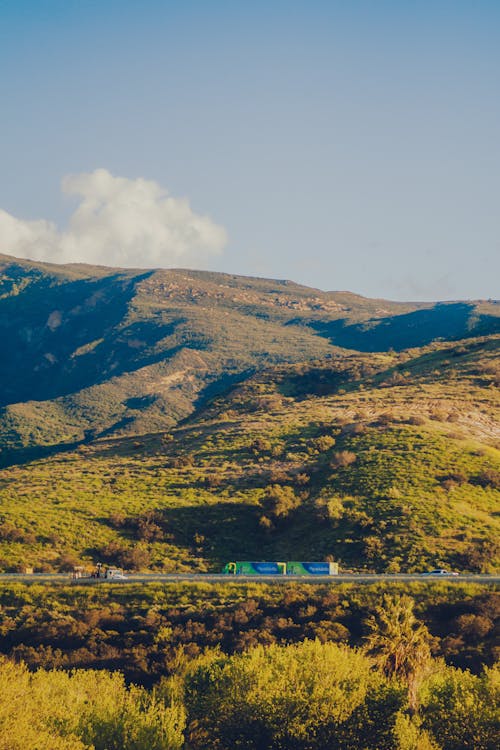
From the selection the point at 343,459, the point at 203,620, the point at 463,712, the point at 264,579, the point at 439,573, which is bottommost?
the point at 203,620

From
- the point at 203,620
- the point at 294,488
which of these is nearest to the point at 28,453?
the point at 294,488

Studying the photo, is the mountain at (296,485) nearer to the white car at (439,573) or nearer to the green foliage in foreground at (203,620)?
the white car at (439,573)

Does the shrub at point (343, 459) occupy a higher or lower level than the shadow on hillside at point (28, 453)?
higher

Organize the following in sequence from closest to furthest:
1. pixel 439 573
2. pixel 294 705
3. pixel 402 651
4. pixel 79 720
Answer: pixel 79 720 → pixel 294 705 → pixel 402 651 → pixel 439 573

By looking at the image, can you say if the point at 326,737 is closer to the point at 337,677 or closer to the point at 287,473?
the point at 337,677

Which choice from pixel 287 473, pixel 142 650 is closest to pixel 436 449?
pixel 287 473

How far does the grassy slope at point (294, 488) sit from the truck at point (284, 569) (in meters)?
5.56

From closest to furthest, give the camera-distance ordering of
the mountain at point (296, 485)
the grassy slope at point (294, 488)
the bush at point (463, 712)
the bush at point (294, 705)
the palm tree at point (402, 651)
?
1. the bush at point (463, 712)
2. the bush at point (294, 705)
3. the palm tree at point (402, 651)
4. the mountain at point (296, 485)
5. the grassy slope at point (294, 488)

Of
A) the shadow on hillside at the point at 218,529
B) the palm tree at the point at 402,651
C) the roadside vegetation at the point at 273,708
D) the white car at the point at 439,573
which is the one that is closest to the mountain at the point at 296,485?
the shadow on hillside at the point at 218,529

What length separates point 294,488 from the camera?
74.3 meters

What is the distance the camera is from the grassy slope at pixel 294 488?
62906 millimetres

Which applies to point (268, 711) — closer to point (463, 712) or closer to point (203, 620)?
point (463, 712)

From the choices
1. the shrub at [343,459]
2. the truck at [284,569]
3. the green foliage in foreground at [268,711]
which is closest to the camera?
the green foliage in foreground at [268,711]

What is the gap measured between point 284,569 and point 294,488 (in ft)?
62.4
